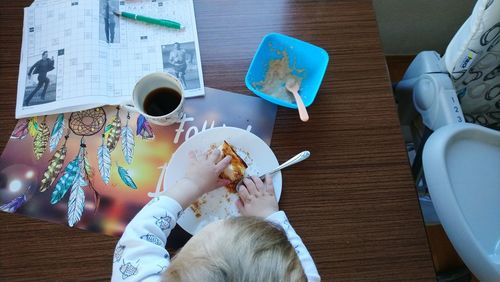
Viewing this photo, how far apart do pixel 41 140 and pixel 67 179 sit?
0.10 meters

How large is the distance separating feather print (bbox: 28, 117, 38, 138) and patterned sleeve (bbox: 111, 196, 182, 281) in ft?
0.90

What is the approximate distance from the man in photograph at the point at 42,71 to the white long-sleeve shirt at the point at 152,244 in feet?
1.09

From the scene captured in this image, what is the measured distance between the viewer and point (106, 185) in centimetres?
65

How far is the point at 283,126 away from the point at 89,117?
376mm

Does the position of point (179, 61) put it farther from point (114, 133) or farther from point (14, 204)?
point (14, 204)

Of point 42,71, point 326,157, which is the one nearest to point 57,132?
point 42,71

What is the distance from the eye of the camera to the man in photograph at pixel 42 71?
71 centimetres

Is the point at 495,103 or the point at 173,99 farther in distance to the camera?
the point at 495,103

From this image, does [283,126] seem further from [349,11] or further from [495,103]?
[495,103]

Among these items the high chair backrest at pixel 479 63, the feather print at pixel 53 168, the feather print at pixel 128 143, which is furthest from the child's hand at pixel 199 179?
the high chair backrest at pixel 479 63

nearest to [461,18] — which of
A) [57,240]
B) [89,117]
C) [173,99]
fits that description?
[173,99]

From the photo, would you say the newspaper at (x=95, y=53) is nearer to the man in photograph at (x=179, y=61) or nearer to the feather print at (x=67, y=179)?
the man in photograph at (x=179, y=61)

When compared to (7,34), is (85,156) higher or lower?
lower

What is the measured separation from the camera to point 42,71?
72 cm
